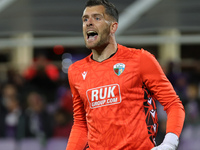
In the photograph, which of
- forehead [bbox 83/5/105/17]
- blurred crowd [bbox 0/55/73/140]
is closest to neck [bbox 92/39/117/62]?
forehead [bbox 83/5/105/17]

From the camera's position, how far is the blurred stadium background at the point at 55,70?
6.64m

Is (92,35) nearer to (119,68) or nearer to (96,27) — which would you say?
(96,27)

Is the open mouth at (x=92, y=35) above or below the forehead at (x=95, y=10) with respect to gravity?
below

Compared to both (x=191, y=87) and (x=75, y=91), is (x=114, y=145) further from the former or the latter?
(x=191, y=87)

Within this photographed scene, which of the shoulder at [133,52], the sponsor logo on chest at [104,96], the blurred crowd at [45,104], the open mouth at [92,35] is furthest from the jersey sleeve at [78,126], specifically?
the blurred crowd at [45,104]

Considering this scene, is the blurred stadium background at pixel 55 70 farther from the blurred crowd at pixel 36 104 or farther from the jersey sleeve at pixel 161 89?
the jersey sleeve at pixel 161 89

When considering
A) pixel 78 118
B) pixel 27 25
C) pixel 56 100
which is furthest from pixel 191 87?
pixel 78 118

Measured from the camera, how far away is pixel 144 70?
2.81m

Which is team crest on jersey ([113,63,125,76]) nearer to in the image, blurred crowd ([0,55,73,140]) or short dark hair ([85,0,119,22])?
short dark hair ([85,0,119,22])

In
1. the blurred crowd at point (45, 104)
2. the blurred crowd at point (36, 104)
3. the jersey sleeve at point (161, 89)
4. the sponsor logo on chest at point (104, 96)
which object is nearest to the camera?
the jersey sleeve at point (161, 89)

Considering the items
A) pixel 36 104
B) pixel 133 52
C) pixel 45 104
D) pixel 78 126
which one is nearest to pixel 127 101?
pixel 133 52

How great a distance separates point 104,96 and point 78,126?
42 centimetres

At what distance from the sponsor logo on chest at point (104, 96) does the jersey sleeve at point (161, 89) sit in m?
0.20

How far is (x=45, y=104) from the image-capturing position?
23.3 feet
